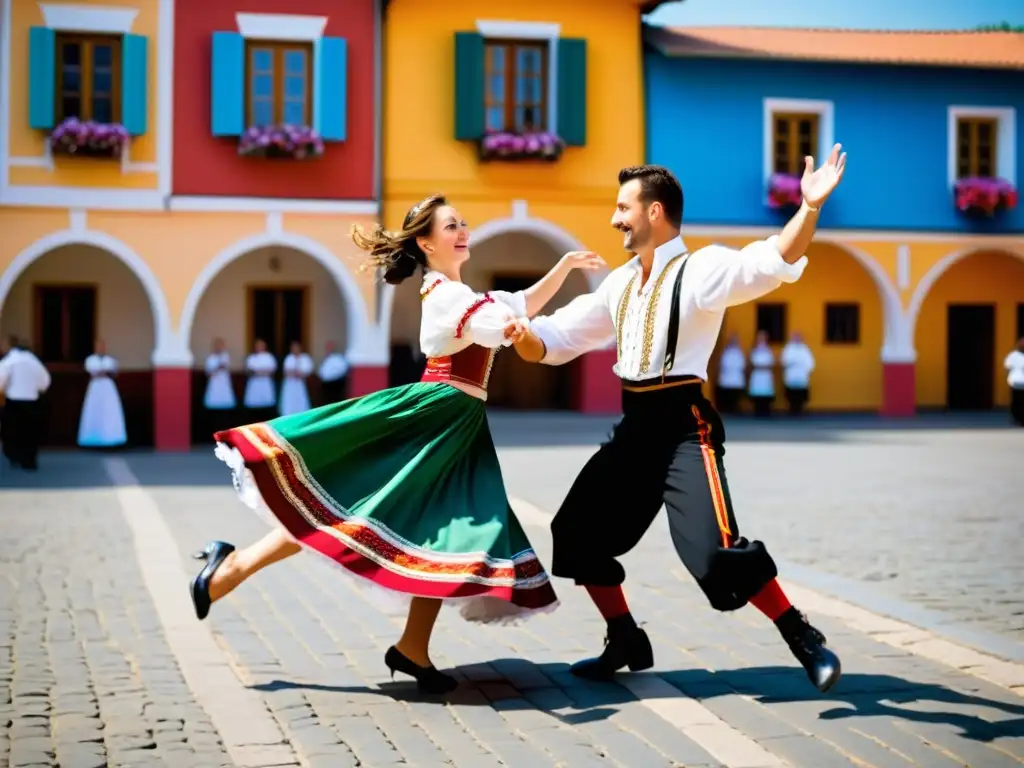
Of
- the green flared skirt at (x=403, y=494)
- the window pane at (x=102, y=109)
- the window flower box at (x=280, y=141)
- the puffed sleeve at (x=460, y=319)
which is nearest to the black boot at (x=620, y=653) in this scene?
the green flared skirt at (x=403, y=494)

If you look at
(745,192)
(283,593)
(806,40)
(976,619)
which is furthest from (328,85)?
(976,619)

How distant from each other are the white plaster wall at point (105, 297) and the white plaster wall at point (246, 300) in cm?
83

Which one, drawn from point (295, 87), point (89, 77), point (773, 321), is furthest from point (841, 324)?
point (89, 77)

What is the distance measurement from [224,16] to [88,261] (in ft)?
14.6

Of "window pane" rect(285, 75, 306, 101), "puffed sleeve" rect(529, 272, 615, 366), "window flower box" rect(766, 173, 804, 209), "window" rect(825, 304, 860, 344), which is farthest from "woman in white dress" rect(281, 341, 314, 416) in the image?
"puffed sleeve" rect(529, 272, 615, 366)

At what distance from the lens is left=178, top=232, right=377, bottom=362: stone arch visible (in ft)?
65.7

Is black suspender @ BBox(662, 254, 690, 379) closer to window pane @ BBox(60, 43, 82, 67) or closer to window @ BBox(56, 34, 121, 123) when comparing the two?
window @ BBox(56, 34, 121, 123)

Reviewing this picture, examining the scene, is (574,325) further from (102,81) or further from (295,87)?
(102,81)

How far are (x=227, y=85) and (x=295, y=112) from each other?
110 cm

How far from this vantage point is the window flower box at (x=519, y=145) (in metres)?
20.8

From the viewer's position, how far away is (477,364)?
16.3ft

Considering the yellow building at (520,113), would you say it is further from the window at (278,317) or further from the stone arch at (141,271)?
the stone arch at (141,271)

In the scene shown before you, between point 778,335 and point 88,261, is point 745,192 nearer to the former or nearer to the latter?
point 778,335

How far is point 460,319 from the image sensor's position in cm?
480
